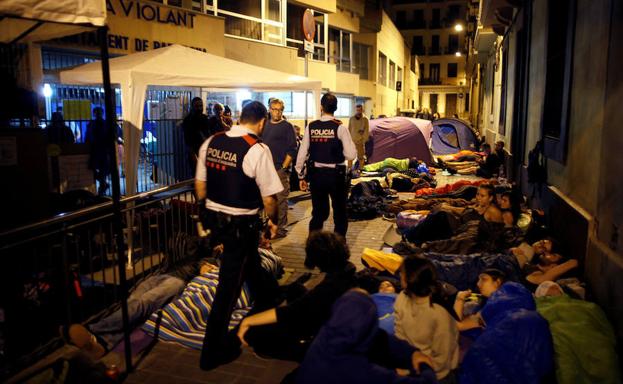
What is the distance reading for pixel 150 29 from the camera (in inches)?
508

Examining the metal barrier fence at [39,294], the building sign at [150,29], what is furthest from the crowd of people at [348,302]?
the building sign at [150,29]

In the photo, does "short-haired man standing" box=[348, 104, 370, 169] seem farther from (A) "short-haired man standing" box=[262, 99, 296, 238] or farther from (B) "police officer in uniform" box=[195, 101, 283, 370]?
(B) "police officer in uniform" box=[195, 101, 283, 370]

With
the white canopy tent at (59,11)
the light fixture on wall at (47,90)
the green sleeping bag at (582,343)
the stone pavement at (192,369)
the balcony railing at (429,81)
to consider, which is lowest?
the stone pavement at (192,369)

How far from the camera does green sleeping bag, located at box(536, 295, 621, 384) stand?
11.7 feet

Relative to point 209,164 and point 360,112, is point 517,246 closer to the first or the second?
point 209,164

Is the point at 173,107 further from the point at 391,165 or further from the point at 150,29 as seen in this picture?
the point at 391,165

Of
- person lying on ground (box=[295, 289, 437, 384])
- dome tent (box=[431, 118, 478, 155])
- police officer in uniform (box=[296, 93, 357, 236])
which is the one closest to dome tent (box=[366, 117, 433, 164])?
dome tent (box=[431, 118, 478, 155])

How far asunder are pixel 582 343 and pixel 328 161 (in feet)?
12.1

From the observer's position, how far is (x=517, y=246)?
20.0 ft

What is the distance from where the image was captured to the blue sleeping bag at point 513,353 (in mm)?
3514

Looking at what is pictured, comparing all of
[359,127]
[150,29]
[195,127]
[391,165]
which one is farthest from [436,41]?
[195,127]

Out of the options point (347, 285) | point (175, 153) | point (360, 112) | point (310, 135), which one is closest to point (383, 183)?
point (360, 112)

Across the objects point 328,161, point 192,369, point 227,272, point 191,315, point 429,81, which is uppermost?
point 429,81

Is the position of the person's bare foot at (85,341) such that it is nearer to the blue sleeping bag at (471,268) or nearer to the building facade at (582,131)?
the blue sleeping bag at (471,268)
